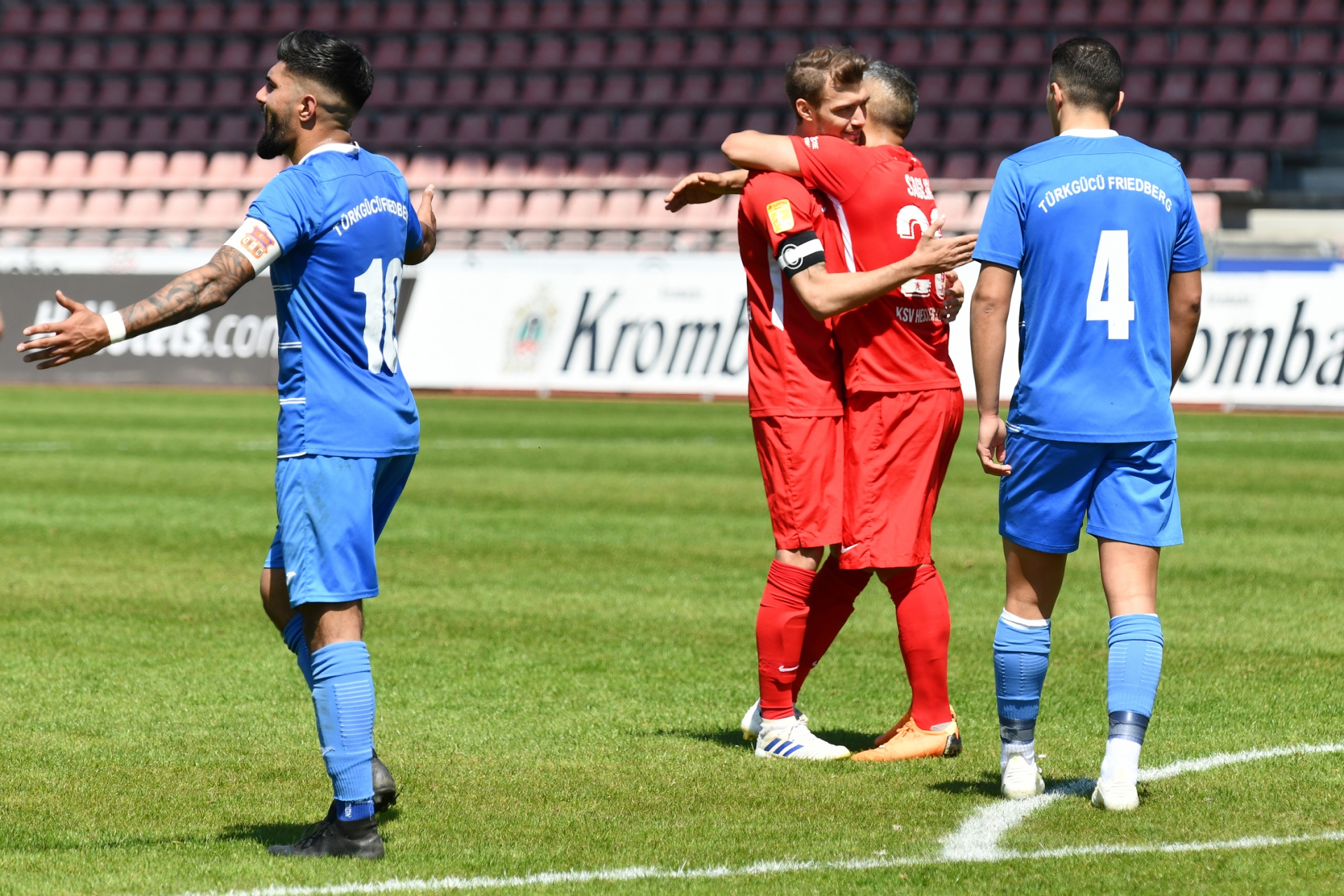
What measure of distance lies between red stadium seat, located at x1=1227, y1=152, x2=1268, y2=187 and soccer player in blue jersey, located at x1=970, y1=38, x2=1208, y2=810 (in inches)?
909

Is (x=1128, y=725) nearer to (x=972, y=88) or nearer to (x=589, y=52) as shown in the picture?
(x=972, y=88)

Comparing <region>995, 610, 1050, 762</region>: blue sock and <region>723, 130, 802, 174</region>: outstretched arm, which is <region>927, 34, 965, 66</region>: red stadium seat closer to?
<region>723, 130, 802, 174</region>: outstretched arm

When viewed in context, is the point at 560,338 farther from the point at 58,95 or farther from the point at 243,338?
the point at 58,95

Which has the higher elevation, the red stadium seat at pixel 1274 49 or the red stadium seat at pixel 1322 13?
the red stadium seat at pixel 1322 13

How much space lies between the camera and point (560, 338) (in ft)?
69.9

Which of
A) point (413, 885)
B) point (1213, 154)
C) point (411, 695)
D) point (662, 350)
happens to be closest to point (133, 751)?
point (411, 695)

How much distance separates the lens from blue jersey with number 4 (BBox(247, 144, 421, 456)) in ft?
13.9

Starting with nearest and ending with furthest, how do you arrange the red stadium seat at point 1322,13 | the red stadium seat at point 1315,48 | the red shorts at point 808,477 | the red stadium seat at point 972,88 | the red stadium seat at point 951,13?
the red shorts at point 808,477 < the red stadium seat at point 1315,48 < the red stadium seat at point 1322,13 < the red stadium seat at point 972,88 < the red stadium seat at point 951,13

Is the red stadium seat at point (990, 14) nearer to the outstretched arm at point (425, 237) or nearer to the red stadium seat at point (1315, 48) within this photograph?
the red stadium seat at point (1315, 48)

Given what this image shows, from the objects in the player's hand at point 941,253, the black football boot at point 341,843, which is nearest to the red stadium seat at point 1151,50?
the player's hand at point 941,253

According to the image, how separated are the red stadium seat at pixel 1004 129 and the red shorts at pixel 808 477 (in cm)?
2359

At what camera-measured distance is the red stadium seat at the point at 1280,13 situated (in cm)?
2812

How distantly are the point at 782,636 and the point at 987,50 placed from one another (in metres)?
25.5

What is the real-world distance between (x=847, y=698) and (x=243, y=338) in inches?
679
